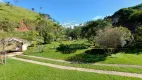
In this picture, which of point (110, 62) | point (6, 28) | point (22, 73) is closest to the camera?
point (22, 73)

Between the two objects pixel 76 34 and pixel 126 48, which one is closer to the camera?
pixel 126 48

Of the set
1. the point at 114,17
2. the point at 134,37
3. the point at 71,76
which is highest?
the point at 114,17

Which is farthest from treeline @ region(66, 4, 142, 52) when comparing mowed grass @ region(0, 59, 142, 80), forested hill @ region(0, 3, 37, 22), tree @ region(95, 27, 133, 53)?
forested hill @ region(0, 3, 37, 22)

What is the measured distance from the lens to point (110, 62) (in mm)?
35531

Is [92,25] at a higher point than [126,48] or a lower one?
higher

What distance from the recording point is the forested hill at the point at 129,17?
73.3m

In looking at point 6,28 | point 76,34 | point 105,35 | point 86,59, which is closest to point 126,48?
point 105,35

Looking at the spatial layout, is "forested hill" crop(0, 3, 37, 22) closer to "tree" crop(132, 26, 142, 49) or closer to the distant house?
the distant house

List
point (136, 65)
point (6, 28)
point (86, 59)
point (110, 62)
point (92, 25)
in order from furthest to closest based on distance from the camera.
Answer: point (6, 28) → point (92, 25) → point (86, 59) → point (110, 62) → point (136, 65)

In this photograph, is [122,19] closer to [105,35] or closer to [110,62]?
[105,35]

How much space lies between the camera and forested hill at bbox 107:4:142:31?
73256mm

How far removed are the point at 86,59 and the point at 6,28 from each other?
218 feet

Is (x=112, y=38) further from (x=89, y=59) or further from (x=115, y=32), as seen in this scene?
(x=89, y=59)

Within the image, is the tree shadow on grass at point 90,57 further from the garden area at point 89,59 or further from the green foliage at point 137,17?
the green foliage at point 137,17
